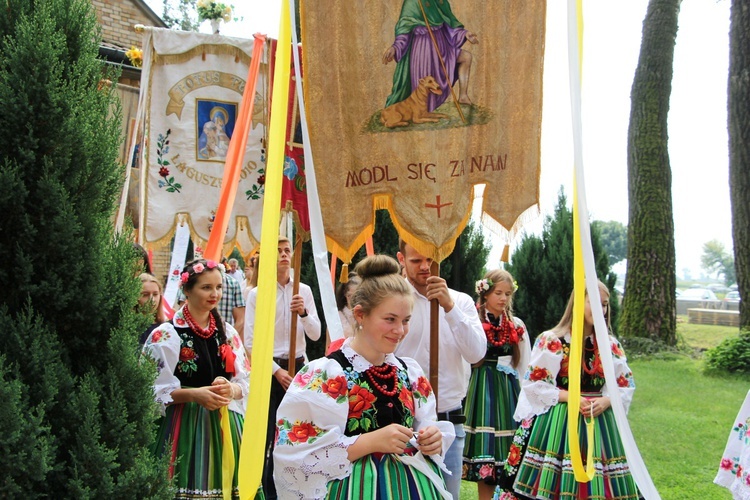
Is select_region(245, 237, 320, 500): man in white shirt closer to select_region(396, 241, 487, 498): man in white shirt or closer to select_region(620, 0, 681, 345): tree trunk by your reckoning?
select_region(396, 241, 487, 498): man in white shirt

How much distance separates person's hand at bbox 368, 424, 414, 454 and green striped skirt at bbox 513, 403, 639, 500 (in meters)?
2.22

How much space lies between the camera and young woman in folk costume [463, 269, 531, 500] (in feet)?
19.5

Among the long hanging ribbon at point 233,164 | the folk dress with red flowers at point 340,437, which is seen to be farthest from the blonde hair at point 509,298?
the folk dress with red flowers at point 340,437

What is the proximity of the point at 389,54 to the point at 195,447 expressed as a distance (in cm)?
239

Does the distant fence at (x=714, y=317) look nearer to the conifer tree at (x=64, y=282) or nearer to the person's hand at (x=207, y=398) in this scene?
the person's hand at (x=207, y=398)

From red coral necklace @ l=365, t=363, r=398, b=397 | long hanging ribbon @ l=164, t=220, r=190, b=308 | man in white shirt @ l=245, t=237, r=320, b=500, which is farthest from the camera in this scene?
long hanging ribbon @ l=164, t=220, r=190, b=308

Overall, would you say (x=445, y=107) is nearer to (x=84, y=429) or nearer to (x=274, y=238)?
(x=274, y=238)

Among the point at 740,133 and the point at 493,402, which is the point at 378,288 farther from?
the point at 740,133

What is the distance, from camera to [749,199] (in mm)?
10945

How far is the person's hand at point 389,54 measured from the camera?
154 inches

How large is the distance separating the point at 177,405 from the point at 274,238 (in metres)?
1.71

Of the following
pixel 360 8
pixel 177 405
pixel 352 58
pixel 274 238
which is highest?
pixel 360 8

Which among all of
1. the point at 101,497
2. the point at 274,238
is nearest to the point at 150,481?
the point at 101,497

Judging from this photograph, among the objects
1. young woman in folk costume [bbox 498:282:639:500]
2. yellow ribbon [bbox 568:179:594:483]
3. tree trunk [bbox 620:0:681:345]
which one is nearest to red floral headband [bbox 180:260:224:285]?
yellow ribbon [bbox 568:179:594:483]
